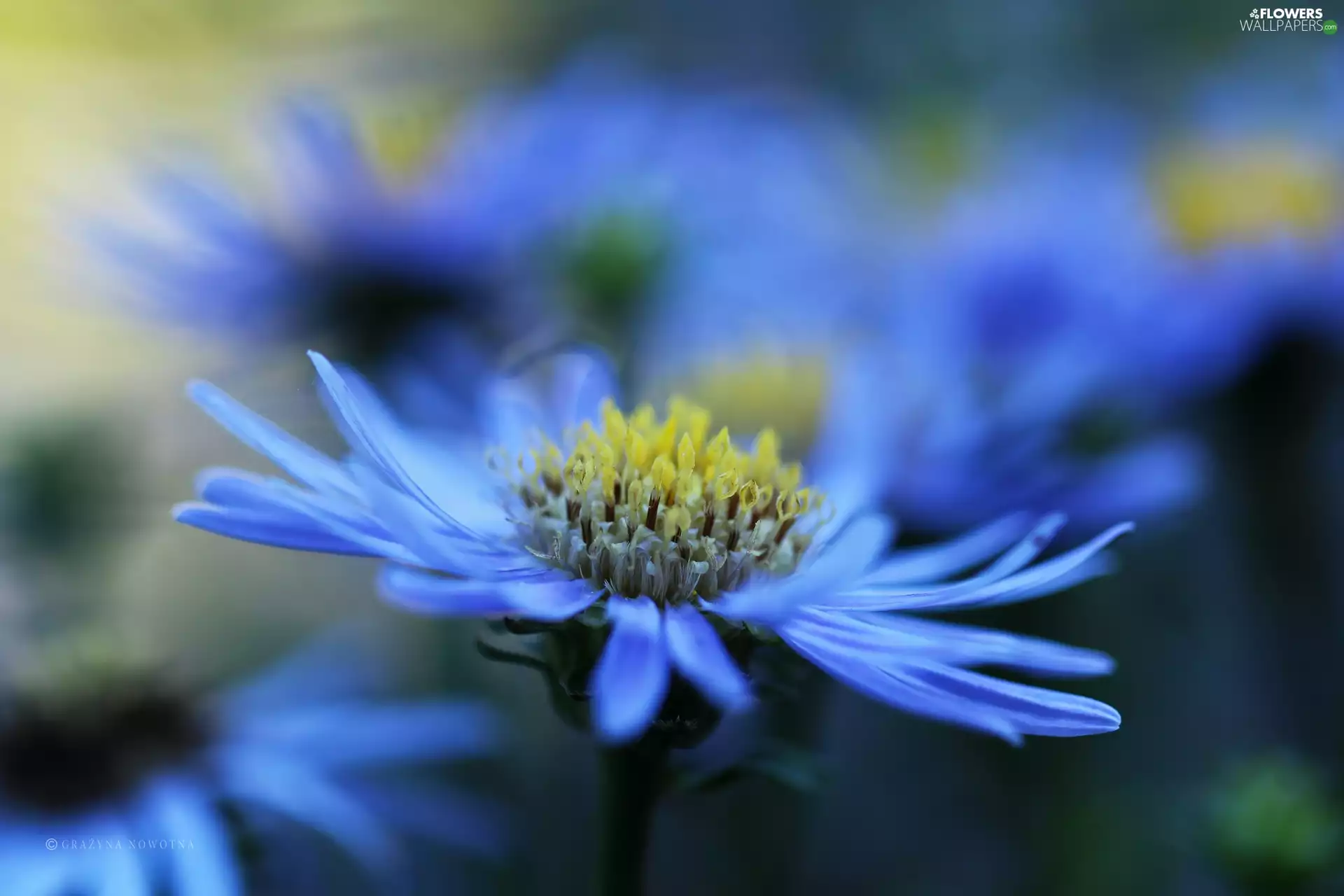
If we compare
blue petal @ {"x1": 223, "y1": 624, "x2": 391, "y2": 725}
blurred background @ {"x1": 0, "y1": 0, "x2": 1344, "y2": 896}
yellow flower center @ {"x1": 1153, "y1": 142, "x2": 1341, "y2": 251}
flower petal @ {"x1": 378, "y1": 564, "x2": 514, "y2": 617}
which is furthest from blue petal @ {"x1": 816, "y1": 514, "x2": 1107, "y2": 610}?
yellow flower center @ {"x1": 1153, "y1": 142, "x2": 1341, "y2": 251}

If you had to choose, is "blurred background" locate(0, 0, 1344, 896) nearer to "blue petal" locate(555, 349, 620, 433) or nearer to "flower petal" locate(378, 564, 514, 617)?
"blue petal" locate(555, 349, 620, 433)

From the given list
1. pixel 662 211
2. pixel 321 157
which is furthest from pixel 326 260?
pixel 662 211

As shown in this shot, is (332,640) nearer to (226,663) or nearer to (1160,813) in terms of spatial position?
(226,663)

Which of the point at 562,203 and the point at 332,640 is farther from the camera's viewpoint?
the point at 562,203

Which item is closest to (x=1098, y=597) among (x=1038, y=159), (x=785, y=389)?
(x=785, y=389)

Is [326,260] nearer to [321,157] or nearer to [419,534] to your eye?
[321,157]

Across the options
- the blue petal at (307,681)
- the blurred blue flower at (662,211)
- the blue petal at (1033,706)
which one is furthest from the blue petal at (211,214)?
the blue petal at (1033,706)
